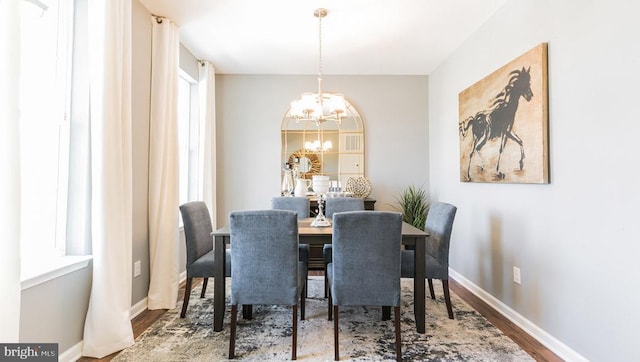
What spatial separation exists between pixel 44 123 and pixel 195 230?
46.9 inches

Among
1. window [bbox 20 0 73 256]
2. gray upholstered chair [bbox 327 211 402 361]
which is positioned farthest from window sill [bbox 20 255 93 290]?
gray upholstered chair [bbox 327 211 402 361]

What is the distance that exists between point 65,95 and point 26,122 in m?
0.36

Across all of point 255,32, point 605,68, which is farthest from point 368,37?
point 605,68

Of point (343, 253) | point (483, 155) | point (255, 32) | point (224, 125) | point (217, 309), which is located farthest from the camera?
point (224, 125)

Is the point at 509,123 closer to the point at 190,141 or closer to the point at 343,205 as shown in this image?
the point at 343,205

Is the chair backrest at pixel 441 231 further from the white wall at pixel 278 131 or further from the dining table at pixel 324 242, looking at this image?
the white wall at pixel 278 131

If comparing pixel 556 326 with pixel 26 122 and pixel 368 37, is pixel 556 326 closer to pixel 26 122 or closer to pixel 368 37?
pixel 368 37

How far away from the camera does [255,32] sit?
3.09 meters

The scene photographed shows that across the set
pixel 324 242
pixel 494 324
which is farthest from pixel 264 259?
pixel 494 324

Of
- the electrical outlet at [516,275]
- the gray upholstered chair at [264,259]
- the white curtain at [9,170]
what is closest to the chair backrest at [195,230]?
the gray upholstered chair at [264,259]

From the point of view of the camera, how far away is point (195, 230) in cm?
244

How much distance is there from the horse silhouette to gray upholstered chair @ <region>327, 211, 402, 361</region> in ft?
4.16

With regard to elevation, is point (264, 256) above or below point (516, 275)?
above

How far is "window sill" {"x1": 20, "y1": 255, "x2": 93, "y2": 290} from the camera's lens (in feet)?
5.21
